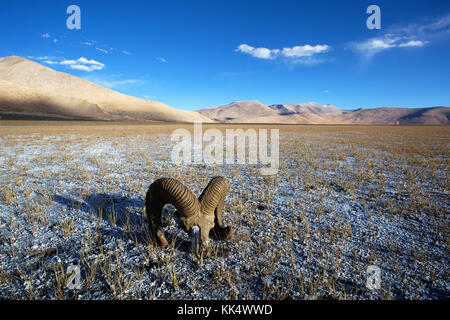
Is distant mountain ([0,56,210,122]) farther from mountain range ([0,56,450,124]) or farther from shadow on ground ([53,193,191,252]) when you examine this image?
shadow on ground ([53,193,191,252])

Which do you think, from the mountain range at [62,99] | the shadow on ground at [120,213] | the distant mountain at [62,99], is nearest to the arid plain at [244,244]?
the shadow on ground at [120,213]

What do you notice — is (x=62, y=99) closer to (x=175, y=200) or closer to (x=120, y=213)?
(x=120, y=213)

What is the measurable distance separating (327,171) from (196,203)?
8.73 metres

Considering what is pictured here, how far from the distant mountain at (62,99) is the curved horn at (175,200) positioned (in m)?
115


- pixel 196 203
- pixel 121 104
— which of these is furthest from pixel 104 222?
pixel 121 104

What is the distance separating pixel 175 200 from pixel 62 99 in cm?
14540

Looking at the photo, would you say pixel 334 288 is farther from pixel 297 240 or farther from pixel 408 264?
pixel 408 264

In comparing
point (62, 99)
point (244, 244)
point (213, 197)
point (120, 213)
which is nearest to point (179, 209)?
point (213, 197)

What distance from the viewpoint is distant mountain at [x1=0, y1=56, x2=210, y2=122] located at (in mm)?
97500

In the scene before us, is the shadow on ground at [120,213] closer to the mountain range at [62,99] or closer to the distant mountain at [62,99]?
the mountain range at [62,99]

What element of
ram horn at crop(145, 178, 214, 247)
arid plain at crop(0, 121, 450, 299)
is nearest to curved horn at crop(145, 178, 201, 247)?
ram horn at crop(145, 178, 214, 247)

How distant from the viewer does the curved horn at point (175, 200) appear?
3.29 meters

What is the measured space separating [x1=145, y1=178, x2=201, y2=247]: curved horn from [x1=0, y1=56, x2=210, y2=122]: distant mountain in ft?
376
